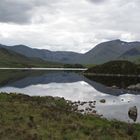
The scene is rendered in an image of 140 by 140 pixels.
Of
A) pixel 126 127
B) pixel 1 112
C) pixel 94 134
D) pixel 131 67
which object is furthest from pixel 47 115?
pixel 131 67

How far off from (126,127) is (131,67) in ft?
534

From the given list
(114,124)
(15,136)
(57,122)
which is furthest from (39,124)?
(114,124)

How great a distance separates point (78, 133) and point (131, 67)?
170864mm

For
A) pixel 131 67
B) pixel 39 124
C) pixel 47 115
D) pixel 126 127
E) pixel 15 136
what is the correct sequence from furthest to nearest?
1. pixel 131 67
2. pixel 47 115
3. pixel 126 127
4. pixel 39 124
5. pixel 15 136

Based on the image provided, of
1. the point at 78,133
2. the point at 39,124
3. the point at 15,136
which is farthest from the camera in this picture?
the point at 39,124

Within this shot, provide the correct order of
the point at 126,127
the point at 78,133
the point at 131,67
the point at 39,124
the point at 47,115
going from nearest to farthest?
the point at 78,133 → the point at 39,124 → the point at 126,127 → the point at 47,115 → the point at 131,67

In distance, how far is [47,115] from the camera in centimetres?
3744

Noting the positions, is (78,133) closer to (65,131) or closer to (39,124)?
(65,131)

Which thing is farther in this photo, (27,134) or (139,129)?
(139,129)

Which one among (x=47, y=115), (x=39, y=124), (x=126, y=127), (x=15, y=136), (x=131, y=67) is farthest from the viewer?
(x=131, y=67)

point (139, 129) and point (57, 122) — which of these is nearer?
point (57, 122)

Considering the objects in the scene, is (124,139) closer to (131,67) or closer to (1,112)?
(1,112)

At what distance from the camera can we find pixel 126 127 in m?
34.7

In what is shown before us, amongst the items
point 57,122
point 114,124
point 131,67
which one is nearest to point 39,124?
point 57,122
